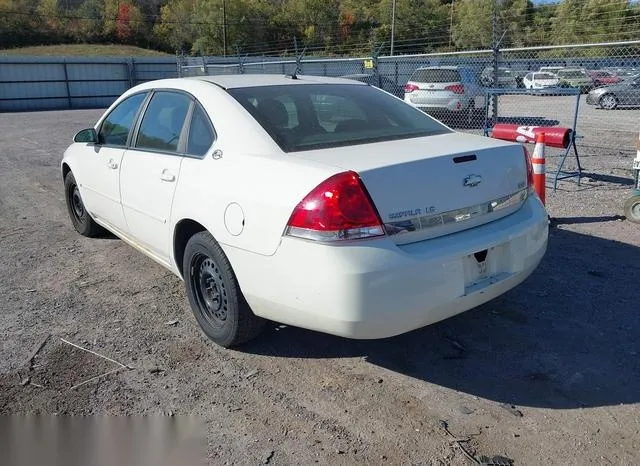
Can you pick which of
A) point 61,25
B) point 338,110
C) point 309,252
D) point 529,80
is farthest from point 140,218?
point 61,25

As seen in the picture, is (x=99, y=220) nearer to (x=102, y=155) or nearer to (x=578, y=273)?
(x=102, y=155)

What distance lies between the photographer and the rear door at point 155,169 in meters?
3.84

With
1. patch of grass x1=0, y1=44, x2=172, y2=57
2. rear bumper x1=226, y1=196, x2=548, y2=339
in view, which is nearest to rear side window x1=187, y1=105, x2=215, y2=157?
rear bumper x1=226, y1=196, x2=548, y2=339

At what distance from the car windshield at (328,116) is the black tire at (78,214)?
2762 mm

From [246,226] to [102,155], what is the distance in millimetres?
2291

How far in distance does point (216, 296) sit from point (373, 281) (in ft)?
4.04

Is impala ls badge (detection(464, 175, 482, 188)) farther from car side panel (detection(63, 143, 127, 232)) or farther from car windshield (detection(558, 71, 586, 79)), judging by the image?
car windshield (detection(558, 71, 586, 79))

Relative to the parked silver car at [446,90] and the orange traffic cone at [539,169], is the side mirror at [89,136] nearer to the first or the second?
the orange traffic cone at [539,169]

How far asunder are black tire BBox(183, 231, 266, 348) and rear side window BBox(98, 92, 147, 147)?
1396mm

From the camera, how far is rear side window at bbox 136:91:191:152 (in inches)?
155

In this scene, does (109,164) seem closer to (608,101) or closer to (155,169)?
→ (155,169)

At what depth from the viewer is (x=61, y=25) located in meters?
65.9

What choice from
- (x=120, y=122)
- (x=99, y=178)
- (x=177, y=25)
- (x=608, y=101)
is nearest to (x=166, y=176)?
(x=120, y=122)

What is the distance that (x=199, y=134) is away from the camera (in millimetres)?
3703
